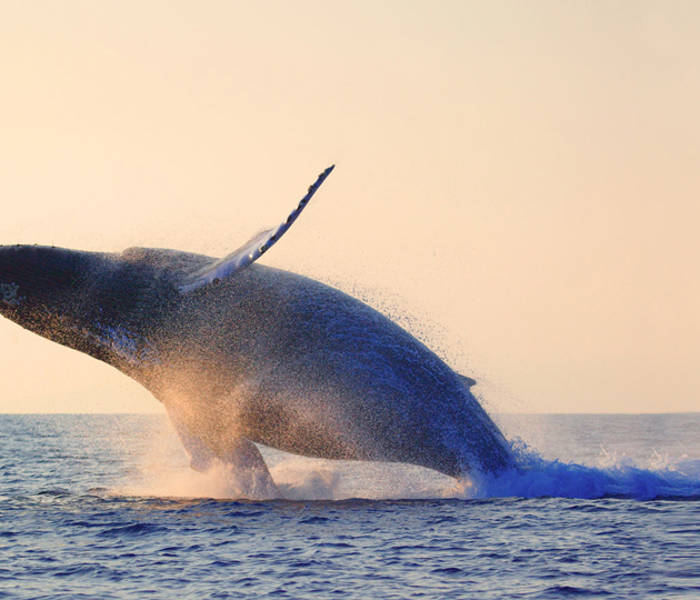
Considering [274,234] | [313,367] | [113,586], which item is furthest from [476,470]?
[113,586]

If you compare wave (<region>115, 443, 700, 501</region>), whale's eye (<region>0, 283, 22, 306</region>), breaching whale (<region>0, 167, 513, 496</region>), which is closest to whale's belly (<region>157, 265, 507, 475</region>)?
breaching whale (<region>0, 167, 513, 496</region>)

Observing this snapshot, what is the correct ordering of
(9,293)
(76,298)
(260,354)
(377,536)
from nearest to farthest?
(377,536) → (260,354) → (9,293) → (76,298)

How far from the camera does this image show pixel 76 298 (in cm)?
1205

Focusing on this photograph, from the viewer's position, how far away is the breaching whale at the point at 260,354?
11711 millimetres

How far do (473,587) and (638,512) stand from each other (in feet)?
15.5

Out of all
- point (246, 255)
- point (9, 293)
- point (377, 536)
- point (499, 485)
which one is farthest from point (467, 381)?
point (9, 293)

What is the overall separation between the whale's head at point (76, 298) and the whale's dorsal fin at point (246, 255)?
2.86ft

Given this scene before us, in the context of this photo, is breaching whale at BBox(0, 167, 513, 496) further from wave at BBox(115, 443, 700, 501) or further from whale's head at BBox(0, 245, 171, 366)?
wave at BBox(115, 443, 700, 501)

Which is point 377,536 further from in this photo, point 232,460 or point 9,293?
point 9,293

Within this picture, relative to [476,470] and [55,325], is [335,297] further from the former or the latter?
[55,325]

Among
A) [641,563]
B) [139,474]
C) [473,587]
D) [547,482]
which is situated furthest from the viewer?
[139,474]

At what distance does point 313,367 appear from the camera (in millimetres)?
11609

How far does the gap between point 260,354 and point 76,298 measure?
2.74 meters

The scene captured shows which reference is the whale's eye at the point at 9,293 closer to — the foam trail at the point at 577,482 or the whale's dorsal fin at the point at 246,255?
the whale's dorsal fin at the point at 246,255
